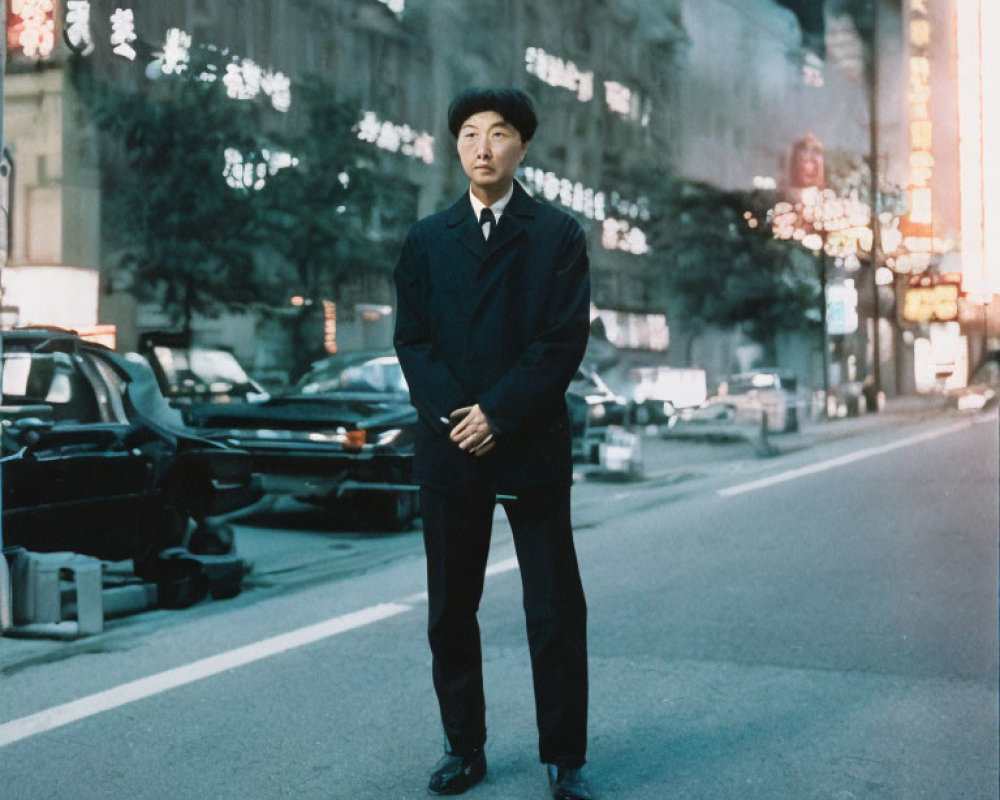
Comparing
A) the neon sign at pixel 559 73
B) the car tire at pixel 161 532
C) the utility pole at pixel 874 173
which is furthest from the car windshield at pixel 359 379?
the utility pole at pixel 874 173

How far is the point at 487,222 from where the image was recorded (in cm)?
280

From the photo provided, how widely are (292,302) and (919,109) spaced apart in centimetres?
618

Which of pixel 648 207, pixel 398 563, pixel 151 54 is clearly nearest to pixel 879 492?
pixel 648 207

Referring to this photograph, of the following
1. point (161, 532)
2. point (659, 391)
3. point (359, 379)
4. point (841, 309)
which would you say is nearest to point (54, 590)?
point (161, 532)

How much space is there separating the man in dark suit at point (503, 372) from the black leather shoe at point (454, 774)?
18cm

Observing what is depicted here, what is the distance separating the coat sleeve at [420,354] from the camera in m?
2.75

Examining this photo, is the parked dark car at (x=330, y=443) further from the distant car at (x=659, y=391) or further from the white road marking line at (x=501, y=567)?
the distant car at (x=659, y=391)

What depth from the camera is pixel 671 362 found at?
36.4 ft

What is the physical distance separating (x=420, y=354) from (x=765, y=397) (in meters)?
12.2

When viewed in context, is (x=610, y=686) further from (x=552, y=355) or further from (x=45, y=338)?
(x=45, y=338)

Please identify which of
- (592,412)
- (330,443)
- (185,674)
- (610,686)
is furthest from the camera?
(592,412)

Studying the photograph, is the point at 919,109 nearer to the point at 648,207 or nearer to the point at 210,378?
the point at 648,207

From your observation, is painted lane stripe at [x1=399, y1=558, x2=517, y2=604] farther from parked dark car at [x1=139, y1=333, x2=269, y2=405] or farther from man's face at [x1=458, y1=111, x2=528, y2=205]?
man's face at [x1=458, y1=111, x2=528, y2=205]

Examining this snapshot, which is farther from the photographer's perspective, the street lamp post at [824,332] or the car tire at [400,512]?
the street lamp post at [824,332]
